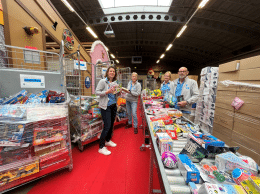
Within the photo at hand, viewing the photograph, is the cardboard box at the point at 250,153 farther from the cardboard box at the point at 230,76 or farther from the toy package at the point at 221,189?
the toy package at the point at 221,189

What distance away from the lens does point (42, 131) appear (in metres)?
1.43

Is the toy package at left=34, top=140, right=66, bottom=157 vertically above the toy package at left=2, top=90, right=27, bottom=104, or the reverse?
the toy package at left=2, top=90, right=27, bottom=104

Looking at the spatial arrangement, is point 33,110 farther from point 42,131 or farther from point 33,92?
point 33,92

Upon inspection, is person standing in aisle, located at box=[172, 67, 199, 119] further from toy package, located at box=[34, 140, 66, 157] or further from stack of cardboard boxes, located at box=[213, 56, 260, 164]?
toy package, located at box=[34, 140, 66, 157]

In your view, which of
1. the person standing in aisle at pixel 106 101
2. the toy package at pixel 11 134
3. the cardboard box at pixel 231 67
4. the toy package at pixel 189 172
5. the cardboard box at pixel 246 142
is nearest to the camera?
the toy package at pixel 189 172

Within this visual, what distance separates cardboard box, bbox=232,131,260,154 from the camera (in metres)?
1.48

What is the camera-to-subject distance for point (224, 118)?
211 centimetres

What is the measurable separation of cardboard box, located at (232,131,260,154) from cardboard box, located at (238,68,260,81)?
0.85m

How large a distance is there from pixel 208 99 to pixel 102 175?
10.8 feet

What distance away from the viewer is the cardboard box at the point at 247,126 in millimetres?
1487

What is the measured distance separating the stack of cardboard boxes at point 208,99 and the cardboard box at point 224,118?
2.50 ft

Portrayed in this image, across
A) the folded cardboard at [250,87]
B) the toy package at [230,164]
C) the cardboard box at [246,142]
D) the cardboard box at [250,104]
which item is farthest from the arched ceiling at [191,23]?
the toy package at [230,164]

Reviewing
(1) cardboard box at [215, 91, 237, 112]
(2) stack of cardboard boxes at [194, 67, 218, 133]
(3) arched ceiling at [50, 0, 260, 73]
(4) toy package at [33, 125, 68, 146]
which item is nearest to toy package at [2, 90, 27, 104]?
(4) toy package at [33, 125, 68, 146]

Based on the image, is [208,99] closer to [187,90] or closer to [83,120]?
[187,90]
